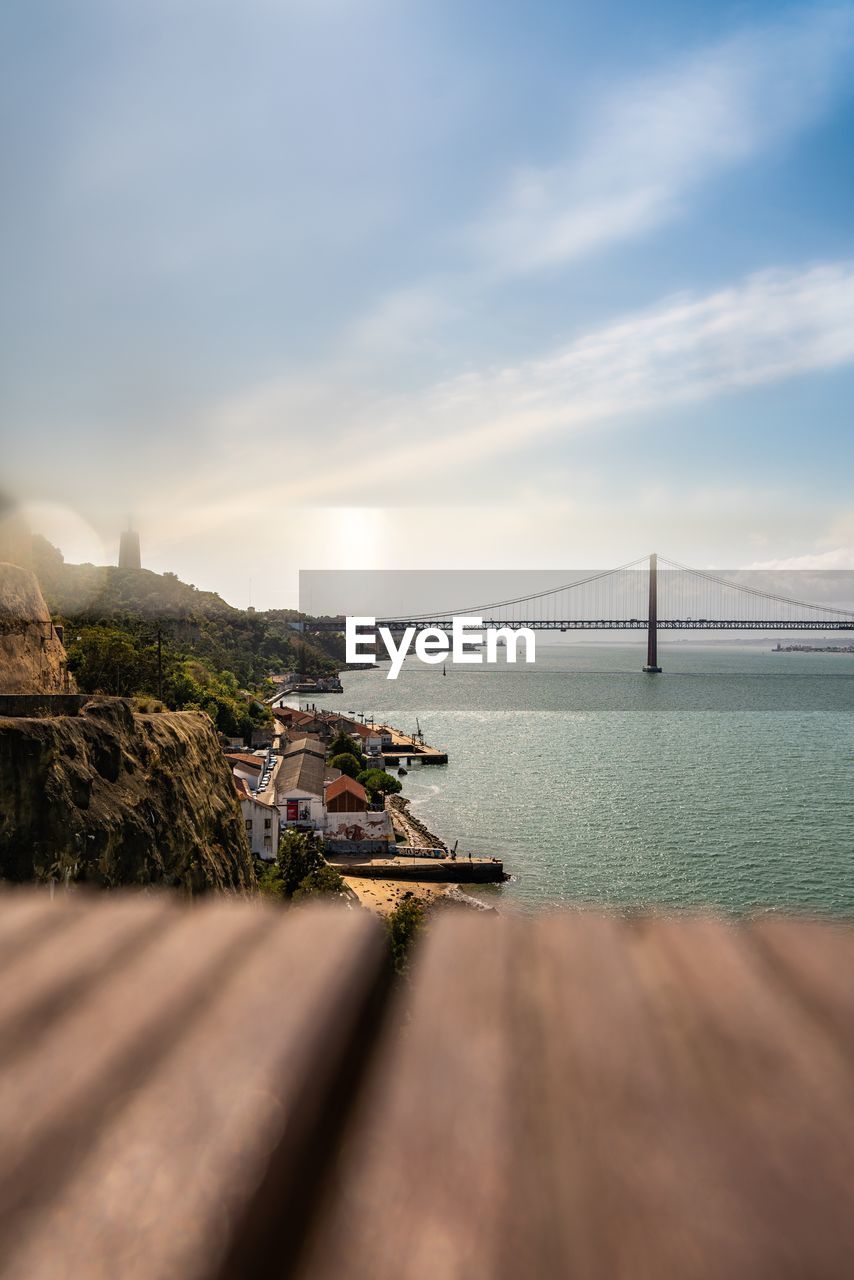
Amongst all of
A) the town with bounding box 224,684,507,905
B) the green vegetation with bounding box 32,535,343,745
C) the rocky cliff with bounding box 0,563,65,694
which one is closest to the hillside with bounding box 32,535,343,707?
the green vegetation with bounding box 32,535,343,745

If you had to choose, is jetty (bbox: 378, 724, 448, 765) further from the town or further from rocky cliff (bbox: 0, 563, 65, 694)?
rocky cliff (bbox: 0, 563, 65, 694)

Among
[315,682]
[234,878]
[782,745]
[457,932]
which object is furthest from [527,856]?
[315,682]

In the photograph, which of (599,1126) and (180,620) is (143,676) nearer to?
(599,1126)

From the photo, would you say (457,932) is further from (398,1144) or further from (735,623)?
(735,623)

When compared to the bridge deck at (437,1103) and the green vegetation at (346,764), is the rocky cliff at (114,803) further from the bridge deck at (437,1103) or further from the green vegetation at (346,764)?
the green vegetation at (346,764)

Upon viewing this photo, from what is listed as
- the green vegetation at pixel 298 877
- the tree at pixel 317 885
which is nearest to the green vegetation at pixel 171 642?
the green vegetation at pixel 298 877

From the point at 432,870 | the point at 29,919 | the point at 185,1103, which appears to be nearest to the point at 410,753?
the point at 432,870
